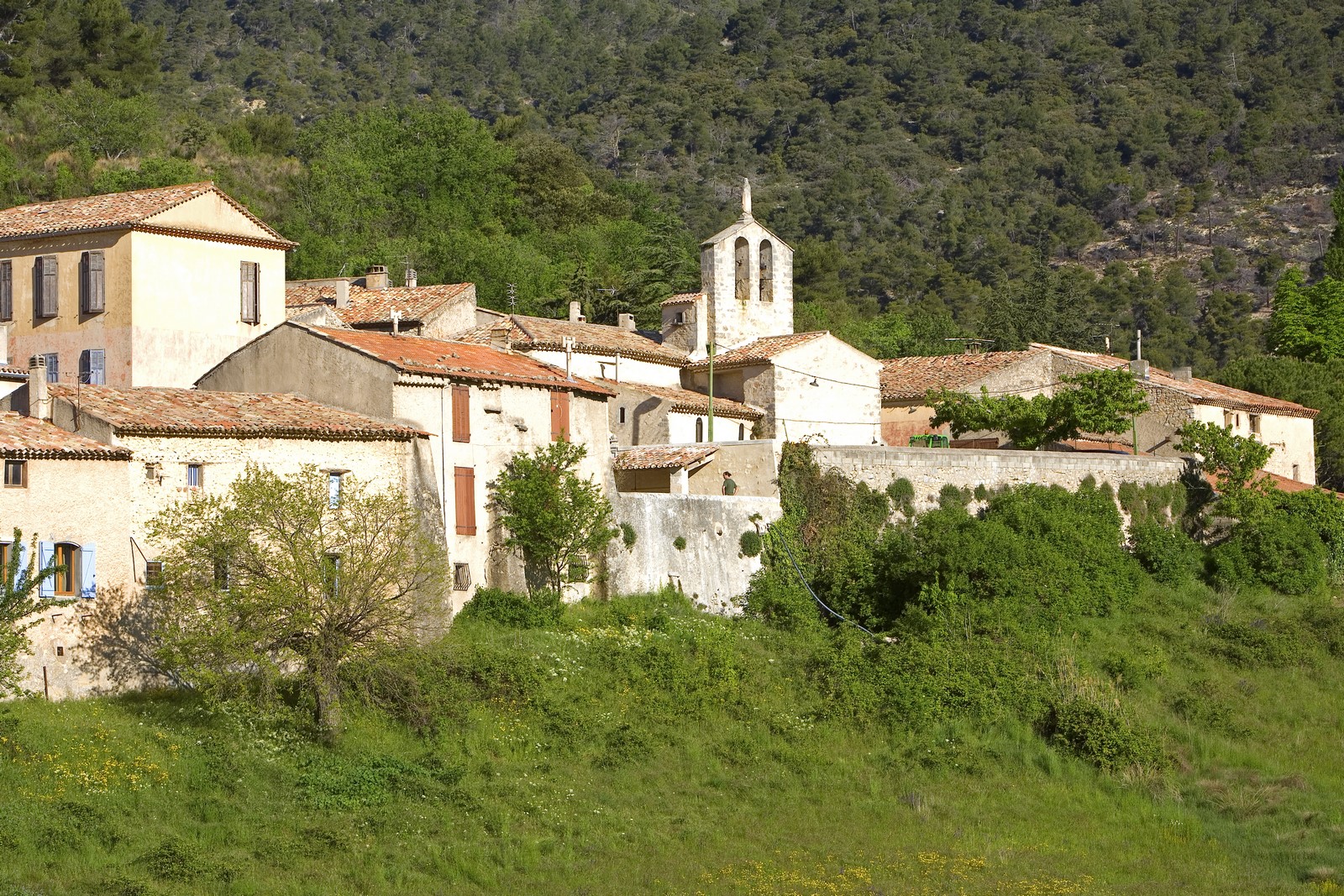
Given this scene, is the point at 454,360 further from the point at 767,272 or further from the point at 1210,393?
the point at 1210,393

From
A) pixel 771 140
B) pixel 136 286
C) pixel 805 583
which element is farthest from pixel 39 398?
pixel 771 140

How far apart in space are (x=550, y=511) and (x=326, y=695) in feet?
23.7

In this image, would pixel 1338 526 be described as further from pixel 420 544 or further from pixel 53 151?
pixel 53 151

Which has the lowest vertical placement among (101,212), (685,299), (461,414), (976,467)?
(976,467)

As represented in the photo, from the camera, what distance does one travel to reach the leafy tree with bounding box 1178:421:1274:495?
4512cm

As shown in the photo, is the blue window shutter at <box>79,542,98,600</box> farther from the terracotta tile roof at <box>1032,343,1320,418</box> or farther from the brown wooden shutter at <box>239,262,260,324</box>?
the terracotta tile roof at <box>1032,343,1320,418</box>

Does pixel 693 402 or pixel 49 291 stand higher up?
pixel 49 291

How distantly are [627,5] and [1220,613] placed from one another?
427ft

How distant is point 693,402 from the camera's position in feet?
142

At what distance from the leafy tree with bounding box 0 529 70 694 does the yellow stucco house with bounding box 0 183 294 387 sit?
1136cm

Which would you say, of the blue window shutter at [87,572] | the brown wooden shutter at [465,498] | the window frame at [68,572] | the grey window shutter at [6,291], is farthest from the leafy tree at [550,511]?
the grey window shutter at [6,291]

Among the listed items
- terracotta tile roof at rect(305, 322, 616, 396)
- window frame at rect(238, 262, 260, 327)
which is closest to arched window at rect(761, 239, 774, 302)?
terracotta tile roof at rect(305, 322, 616, 396)

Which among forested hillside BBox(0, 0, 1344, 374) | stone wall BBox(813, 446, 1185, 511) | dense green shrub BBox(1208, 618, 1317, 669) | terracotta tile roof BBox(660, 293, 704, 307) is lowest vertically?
dense green shrub BBox(1208, 618, 1317, 669)

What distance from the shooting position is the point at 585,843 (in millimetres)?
26297
